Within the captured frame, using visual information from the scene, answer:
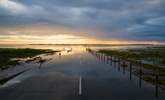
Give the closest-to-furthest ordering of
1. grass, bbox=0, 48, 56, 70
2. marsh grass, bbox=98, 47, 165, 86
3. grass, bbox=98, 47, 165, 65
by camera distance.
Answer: marsh grass, bbox=98, 47, 165, 86, grass, bbox=0, 48, 56, 70, grass, bbox=98, 47, 165, 65

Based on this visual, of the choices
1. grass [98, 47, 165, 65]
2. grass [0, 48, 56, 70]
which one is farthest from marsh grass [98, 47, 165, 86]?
grass [0, 48, 56, 70]

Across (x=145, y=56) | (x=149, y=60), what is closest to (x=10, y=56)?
(x=149, y=60)

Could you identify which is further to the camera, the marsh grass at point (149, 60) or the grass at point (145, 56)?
the grass at point (145, 56)

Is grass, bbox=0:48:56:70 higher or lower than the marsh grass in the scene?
higher

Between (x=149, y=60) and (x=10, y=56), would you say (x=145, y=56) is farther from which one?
(x=10, y=56)

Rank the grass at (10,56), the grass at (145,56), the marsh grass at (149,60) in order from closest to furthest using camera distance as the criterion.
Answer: the marsh grass at (149,60) < the grass at (10,56) < the grass at (145,56)

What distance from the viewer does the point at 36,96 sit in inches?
471

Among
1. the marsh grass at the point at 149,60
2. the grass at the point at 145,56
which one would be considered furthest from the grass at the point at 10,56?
the grass at the point at 145,56

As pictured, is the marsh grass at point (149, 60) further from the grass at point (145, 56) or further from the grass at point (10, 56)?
the grass at point (10, 56)

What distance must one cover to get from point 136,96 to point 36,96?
20.0 ft

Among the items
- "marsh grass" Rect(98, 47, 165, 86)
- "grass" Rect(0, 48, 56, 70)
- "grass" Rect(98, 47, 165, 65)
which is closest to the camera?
"marsh grass" Rect(98, 47, 165, 86)

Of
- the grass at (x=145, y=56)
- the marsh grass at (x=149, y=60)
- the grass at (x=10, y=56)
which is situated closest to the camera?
the marsh grass at (x=149, y=60)

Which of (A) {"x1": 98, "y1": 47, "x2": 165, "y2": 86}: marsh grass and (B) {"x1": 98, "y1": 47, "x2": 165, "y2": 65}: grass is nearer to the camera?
(A) {"x1": 98, "y1": 47, "x2": 165, "y2": 86}: marsh grass

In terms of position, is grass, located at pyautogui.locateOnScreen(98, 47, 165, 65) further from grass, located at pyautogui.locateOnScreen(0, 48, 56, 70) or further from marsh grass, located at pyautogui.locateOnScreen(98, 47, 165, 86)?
grass, located at pyautogui.locateOnScreen(0, 48, 56, 70)
